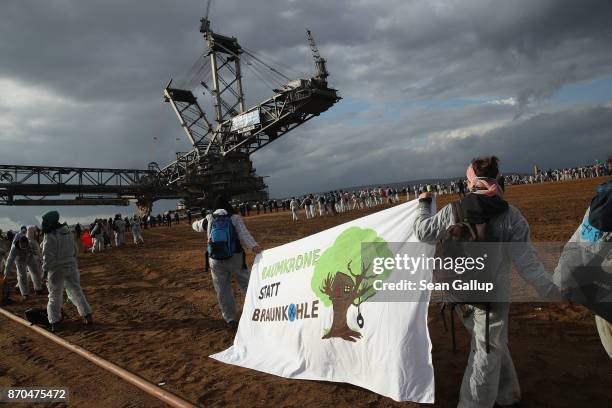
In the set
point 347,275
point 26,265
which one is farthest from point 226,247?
point 26,265

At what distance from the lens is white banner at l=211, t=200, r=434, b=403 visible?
2748mm

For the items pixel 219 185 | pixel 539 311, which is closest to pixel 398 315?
pixel 539 311

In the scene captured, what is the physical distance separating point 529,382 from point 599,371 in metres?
0.74

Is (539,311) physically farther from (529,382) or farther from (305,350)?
(305,350)

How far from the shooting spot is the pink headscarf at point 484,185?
248cm

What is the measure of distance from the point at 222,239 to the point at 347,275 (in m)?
2.21

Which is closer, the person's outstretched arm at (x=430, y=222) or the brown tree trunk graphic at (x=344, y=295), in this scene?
the person's outstretched arm at (x=430, y=222)

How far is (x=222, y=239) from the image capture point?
496cm

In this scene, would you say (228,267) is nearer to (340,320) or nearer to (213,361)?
(213,361)

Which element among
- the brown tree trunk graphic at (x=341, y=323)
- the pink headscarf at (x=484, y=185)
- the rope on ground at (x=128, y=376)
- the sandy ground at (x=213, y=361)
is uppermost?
the pink headscarf at (x=484, y=185)

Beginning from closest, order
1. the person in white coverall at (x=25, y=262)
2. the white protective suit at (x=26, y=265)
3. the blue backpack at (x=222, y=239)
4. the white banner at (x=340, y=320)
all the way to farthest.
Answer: the white banner at (x=340, y=320) → the blue backpack at (x=222, y=239) → the person in white coverall at (x=25, y=262) → the white protective suit at (x=26, y=265)

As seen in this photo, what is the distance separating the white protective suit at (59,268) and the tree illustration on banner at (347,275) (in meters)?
4.81

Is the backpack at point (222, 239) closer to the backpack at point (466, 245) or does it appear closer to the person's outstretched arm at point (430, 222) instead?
the person's outstretched arm at point (430, 222)

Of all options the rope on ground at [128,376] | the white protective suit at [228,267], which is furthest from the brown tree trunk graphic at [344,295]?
the white protective suit at [228,267]
